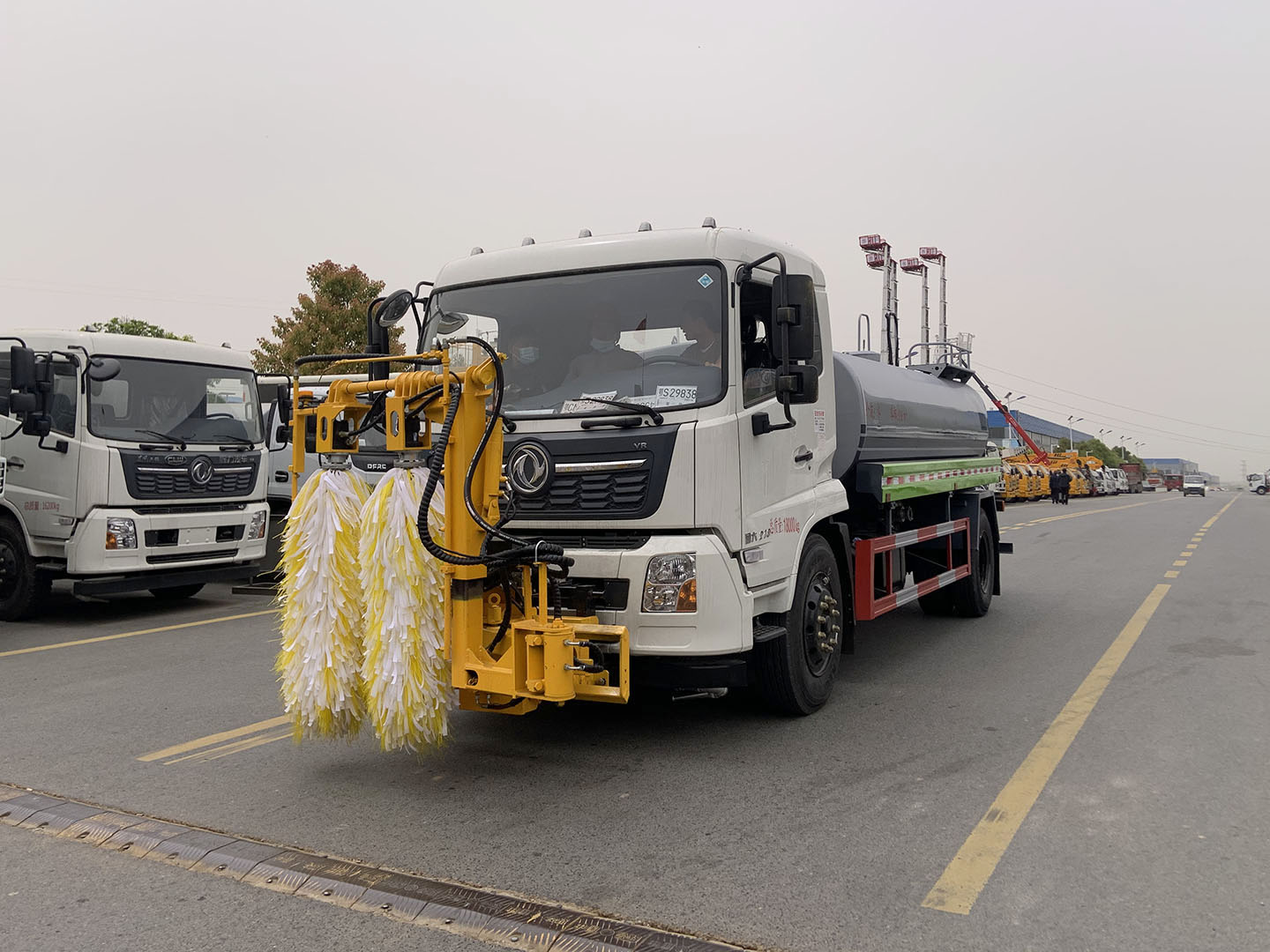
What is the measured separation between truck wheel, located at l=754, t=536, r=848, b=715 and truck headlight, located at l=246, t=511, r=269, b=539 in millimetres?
6930

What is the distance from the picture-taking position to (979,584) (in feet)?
31.5

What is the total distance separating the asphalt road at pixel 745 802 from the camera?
331 cm

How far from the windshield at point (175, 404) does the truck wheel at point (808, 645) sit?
687 cm

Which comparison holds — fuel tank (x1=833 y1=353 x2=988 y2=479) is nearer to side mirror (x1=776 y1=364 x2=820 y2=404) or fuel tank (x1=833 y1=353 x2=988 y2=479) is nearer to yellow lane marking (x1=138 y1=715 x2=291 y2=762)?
side mirror (x1=776 y1=364 x2=820 y2=404)

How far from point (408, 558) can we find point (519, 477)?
0.84 meters

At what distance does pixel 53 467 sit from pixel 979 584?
28.2 ft

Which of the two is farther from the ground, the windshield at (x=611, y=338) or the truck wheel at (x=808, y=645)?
the windshield at (x=611, y=338)

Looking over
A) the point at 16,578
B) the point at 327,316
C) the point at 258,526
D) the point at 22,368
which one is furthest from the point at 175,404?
the point at 327,316

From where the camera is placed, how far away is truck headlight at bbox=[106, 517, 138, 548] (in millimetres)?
9430

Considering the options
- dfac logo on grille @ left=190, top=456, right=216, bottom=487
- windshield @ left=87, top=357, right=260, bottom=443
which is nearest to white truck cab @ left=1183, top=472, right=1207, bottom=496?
windshield @ left=87, top=357, right=260, bottom=443

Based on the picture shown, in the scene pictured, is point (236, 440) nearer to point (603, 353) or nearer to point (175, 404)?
point (175, 404)

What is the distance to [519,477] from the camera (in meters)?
4.97

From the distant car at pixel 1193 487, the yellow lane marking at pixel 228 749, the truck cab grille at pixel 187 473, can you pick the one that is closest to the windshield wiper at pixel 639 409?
the yellow lane marking at pixel 228 749

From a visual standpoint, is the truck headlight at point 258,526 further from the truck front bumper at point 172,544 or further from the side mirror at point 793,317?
the side mirror at point 793,317
